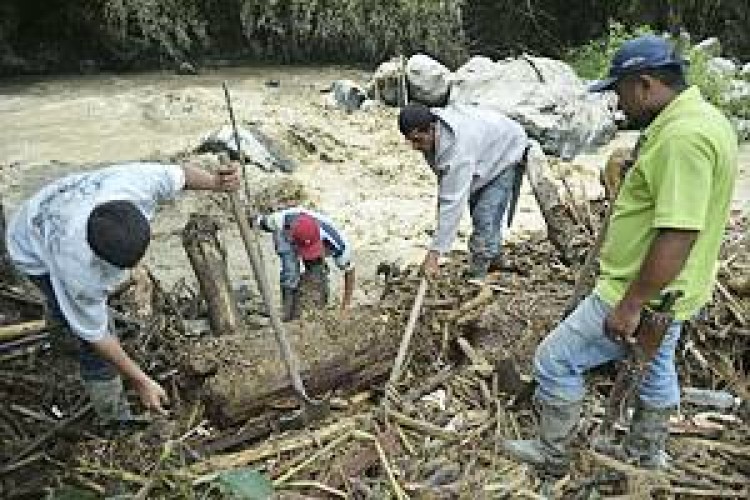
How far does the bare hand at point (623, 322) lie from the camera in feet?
11.2

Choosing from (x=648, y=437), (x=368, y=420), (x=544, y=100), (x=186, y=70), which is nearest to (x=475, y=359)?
(x=368, y=420)

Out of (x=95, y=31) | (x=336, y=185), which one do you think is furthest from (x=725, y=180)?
(x=95, y=31)

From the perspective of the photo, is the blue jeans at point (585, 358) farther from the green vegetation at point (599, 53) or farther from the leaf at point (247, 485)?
the green vegetation at point (599, 53)

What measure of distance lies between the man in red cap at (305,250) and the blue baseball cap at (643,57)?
117 inches

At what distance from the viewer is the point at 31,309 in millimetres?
5258

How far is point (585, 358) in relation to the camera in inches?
145

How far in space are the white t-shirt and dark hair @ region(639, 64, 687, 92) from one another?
2.01 metres

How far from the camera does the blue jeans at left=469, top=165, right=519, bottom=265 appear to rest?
20.4ft

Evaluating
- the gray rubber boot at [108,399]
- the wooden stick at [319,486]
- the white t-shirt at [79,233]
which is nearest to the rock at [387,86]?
the white t-shirt at [79,233]

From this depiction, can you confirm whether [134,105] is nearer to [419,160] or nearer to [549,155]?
[419,160]

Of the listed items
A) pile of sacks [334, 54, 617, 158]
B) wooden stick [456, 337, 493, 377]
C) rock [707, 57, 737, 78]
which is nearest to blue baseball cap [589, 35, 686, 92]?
wooden stick [456, 337, 493, 377]

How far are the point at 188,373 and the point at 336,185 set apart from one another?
6874mm

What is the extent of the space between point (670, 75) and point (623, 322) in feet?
2.84

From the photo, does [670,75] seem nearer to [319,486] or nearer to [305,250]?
[319,486]
